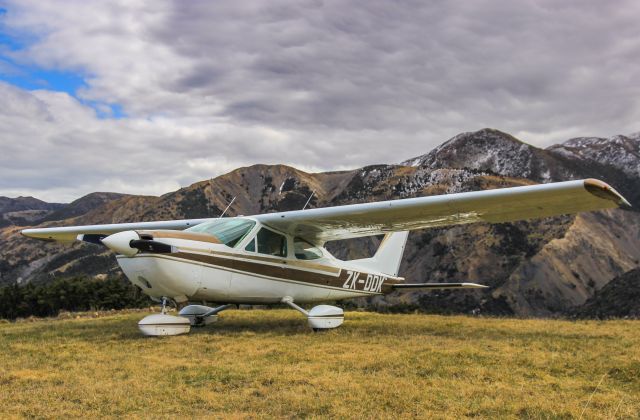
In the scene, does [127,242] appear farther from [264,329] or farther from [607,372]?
[607,372]

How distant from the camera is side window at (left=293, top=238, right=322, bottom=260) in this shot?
11.9 meters

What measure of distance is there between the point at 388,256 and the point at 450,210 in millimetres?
4752

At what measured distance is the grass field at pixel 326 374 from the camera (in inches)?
180

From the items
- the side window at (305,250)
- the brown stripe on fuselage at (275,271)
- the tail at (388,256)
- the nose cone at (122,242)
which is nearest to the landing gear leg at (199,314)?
the brown stripe on fuselage at (275,271)

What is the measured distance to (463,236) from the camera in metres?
90.4

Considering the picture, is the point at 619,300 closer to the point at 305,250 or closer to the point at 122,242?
the point at 305,250

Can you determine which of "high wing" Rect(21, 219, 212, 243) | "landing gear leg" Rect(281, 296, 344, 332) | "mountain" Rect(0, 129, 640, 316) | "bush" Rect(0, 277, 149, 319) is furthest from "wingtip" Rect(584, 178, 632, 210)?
"bush" Rect(0, 277, 149, 319)

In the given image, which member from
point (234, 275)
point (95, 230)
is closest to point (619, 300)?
point (95, 230)

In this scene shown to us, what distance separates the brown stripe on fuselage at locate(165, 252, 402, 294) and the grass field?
126cm

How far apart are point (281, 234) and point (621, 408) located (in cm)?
783

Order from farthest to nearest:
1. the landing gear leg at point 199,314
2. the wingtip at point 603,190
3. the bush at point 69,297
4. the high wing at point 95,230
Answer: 1. the bush at point 69,297
2. the high wing at point 95,230
3. the landing gear leg at point 199,314
4. the wingtip at point 603,190

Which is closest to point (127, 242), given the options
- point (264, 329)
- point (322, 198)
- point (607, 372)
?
point (264, 329)

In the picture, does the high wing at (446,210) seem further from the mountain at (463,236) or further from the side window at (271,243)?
the mountain at (463,236)

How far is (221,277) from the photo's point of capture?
9.92m
